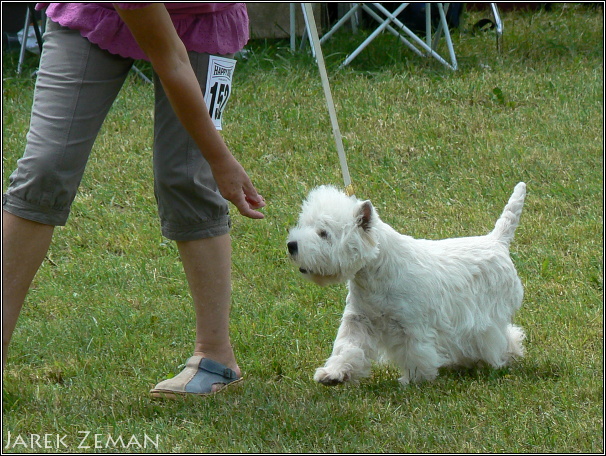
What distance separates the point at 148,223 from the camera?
17.8ft

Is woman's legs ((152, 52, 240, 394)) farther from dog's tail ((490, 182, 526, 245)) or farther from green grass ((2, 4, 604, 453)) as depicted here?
dog's tail ((490, 182, 526, 245))

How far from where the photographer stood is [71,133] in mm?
2932

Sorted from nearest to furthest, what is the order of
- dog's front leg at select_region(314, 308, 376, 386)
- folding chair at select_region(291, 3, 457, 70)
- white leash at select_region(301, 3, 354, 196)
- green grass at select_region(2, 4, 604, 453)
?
green grass at select_region(2, 4, 604, 453), white leash at select_region(301, 3, 354, 196), dog's front leg at select_region(314, 308, 376, 386), folding chair at select_region(291, 3, 457, 70)

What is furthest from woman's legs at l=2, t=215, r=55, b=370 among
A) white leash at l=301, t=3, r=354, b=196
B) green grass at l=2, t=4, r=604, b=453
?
white leash at l=301, t=3, r=354, b=196

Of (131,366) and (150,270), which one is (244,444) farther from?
(150,270)

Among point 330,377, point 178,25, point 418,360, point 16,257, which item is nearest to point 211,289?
point 330,377

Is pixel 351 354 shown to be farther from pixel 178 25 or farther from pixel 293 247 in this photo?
pixel 178 25

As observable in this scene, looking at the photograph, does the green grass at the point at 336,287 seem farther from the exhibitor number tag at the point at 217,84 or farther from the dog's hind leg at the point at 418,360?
the exhibitor number tag at the point at 217,84

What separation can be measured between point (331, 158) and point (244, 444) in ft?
11.8

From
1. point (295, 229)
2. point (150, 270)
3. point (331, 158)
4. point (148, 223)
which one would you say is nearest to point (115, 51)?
point (295, 229)

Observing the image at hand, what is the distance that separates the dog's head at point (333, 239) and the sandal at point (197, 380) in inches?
19.1

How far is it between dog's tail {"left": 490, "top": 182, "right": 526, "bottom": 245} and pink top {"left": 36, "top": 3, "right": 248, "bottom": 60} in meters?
1.41

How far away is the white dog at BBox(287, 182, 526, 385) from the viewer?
130 inches

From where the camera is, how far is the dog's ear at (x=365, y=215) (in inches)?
130
